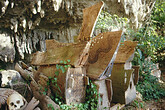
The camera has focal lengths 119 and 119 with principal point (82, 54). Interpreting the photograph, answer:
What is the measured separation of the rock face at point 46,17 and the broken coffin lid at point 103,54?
3774 mm

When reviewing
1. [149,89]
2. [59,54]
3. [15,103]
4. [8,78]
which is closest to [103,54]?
[59,54]

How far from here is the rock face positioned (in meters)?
4.99

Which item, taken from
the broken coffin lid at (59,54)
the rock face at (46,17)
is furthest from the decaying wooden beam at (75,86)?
the rock face at (46,17)

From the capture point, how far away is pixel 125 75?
7.68ft

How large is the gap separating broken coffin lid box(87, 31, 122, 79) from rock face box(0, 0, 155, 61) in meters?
3.77

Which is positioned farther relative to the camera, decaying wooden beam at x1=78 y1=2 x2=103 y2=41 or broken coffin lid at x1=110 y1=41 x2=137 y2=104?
broken coffin lid at x1=110 y1=41 x2=137 y2=104

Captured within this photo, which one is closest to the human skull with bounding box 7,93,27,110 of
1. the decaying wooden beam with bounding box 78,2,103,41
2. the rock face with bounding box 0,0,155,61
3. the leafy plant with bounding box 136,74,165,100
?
the decaying wooden beam with bounding box 78,2,103,41

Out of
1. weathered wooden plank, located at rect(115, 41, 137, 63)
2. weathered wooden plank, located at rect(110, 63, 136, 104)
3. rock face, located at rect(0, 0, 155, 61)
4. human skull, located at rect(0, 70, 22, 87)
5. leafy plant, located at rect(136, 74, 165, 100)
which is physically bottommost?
leafy plant, located at rect(136, 74, 165, 100)

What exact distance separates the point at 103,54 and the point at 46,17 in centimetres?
526

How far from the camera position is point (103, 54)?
1763mm

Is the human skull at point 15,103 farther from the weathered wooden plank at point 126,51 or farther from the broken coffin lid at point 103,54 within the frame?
the weathered wooden plank at point 126,51

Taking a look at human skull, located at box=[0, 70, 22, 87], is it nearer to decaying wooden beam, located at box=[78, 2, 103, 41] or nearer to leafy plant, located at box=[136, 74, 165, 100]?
decaying wooden beam, located at box=[78, 2, 103, 41]

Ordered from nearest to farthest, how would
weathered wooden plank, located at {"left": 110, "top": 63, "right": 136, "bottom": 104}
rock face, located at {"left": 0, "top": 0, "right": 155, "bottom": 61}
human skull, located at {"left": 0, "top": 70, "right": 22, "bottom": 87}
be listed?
human skull, located at {"left": 0, "top": 70, "right": 22, "bottom": 87} → weathered wooden plank, located at {"left": 110, "top": 63, "right": 136, "bottom": 104} → rock face, located at {"left": 0, "top": 0, "right": 155, "bottom": 61}

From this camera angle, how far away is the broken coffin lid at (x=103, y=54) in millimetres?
1636
